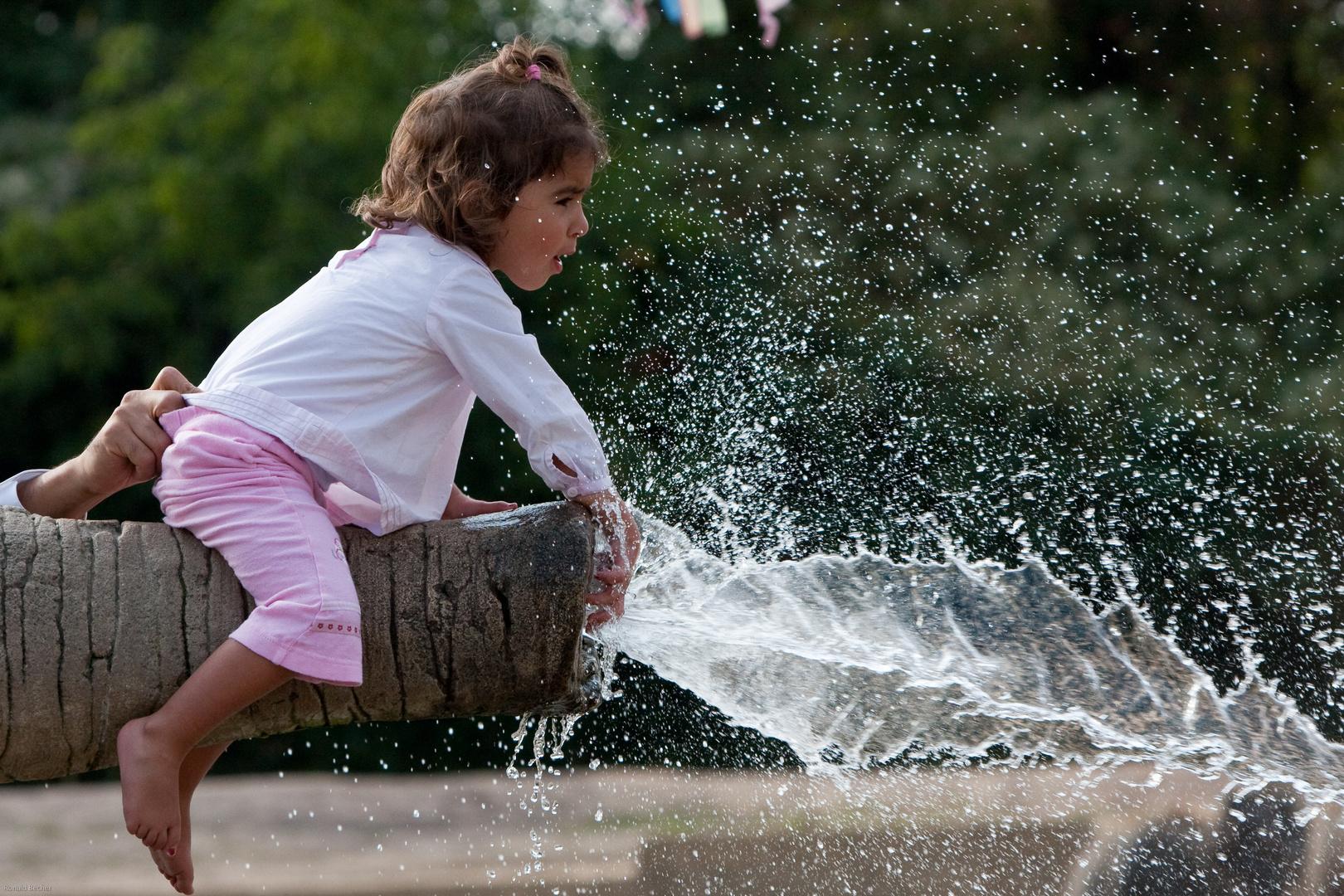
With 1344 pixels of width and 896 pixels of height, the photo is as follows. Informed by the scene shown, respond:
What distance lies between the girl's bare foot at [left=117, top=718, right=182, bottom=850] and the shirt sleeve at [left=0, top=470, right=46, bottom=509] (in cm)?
48

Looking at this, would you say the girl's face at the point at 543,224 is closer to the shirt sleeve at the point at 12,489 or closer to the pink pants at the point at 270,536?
the pink pants at the point at 270,536

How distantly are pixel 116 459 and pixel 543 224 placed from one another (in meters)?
0.78

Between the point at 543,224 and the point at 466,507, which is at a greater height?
the point at 543,224

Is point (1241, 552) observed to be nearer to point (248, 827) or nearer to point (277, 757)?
point (248, 827)

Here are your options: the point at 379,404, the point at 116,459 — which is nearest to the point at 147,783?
the point at 116,459

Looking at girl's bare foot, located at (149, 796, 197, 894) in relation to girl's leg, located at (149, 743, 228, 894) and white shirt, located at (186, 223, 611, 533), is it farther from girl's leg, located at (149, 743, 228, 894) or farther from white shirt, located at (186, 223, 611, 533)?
white shirt, located at (186, 223, 611, 533)

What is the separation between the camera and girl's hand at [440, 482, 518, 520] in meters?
2.52

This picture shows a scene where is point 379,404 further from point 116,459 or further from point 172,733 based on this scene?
point 172,733

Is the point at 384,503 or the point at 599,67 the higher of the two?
the point at 599,67

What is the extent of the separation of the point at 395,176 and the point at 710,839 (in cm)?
241

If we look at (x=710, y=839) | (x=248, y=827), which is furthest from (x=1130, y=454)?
(x=248, y=827)

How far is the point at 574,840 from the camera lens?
4379 mm

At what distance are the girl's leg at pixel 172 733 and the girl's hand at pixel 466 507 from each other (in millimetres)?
592

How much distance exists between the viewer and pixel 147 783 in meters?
1.93
